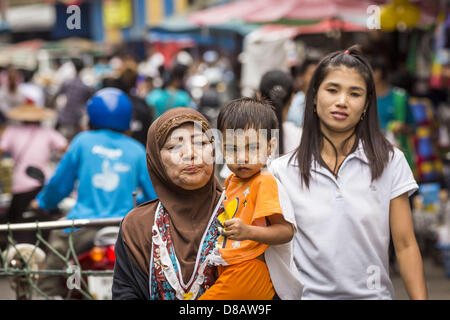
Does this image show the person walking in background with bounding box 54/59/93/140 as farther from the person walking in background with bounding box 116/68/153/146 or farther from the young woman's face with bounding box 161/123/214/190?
the young woman's face with bounding box 161/123/214/190

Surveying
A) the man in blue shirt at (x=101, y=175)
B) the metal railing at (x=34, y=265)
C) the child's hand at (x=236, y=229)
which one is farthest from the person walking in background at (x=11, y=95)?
the child's hand at (x=236, y=229)

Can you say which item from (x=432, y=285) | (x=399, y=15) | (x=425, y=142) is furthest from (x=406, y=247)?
(x=399, y=15)

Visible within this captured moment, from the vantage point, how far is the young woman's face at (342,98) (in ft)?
10.2

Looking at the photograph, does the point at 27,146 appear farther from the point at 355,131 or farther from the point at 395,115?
the point at 355,131

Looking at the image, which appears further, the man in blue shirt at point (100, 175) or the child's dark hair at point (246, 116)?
the man in blue shirt at point (100, 175)

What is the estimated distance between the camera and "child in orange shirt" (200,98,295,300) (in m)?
2.79

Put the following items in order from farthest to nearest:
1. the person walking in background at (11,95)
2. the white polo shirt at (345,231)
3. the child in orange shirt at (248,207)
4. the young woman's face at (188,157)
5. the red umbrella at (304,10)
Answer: the person walking in background at (11,95) → the red umbrella at (304,10) → the white polo shirt at (345,231) → the young woman's face at (188,157) → the child in orange shirt at (248,207)

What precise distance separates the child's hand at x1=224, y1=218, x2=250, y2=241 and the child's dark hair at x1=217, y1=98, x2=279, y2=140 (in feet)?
1.50

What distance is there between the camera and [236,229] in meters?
2.62

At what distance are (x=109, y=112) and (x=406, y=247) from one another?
113 inches

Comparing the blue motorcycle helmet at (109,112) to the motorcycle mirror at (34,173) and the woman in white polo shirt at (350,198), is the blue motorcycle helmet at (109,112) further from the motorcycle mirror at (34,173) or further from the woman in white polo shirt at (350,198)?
the woman in white polo shirt at (350,198)

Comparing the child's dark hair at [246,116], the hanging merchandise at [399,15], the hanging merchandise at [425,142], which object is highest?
the hanging merchandise at [399,15]

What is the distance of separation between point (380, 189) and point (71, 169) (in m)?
2.75

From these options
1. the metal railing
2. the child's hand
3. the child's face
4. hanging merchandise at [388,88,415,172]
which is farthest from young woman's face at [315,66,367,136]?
hanging merchandise at [388,88,415,172]
